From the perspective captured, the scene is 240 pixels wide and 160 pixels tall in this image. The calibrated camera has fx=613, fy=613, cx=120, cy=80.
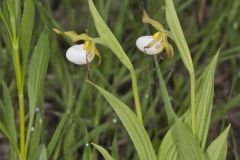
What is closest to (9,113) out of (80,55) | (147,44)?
(80,55)

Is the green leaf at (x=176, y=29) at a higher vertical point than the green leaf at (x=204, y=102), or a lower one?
higher

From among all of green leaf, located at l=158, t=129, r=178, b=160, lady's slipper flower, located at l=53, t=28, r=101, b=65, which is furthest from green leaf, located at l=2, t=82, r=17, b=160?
green leaf, located at l=158, t=129, r=178, b=160

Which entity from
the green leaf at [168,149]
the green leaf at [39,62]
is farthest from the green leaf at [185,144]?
the green leaf at [39,62]

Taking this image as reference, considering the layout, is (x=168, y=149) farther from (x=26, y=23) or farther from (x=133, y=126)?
(x=26, y=23)

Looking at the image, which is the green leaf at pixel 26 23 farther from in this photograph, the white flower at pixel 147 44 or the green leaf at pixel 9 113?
the white flower at pixel 147 44

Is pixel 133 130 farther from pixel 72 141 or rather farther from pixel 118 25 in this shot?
pixel 118 25

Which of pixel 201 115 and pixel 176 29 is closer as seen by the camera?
pixel 176 29
